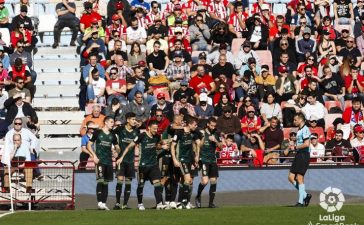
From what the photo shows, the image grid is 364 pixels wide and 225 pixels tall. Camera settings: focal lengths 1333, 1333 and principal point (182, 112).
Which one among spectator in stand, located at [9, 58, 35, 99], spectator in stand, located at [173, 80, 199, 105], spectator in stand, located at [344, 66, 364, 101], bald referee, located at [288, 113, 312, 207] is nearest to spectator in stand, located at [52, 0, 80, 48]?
spectator in stand, located at [9, 58, 35, 99]

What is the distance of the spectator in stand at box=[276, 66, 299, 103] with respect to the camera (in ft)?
111

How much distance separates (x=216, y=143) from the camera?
94.2 ft

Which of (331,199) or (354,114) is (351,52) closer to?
(354,114)

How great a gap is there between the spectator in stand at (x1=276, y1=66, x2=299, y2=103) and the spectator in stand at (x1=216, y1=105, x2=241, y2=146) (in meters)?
2.24

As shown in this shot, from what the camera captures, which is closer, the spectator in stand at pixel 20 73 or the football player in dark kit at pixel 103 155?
the football player in dark kit at pixel 103 155

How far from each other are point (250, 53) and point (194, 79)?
2.07 m

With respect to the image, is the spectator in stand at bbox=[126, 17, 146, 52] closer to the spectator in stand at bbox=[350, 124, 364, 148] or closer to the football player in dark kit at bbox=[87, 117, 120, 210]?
the spectator in stand at bbox=[350, 124, 364, 148]

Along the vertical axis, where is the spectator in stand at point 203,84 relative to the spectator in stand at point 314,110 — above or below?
above

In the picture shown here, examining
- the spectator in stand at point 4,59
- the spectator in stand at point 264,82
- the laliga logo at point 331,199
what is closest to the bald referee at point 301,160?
the laliga logo at point 331,199

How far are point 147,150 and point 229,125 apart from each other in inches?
155

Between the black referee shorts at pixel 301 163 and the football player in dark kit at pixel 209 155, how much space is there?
1.76 metres

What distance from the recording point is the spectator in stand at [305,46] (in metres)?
35.6

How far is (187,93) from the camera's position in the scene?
32875 millimetres

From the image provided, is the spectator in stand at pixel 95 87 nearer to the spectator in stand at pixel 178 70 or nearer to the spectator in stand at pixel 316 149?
the spectator in stand at pixel 178 70
